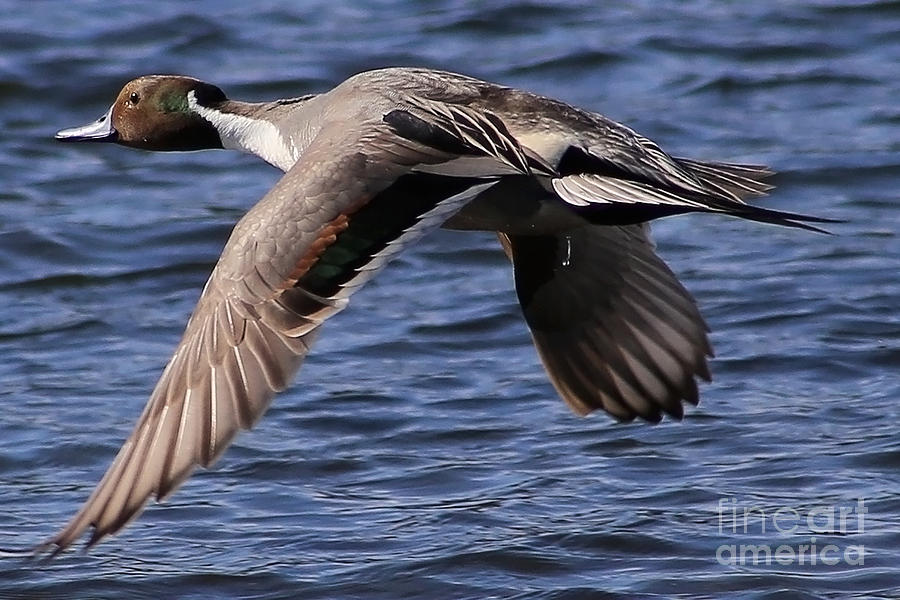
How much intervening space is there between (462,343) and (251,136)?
1.55m

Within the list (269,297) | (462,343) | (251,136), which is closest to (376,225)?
(269,297)

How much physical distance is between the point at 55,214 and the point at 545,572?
3.78 meters

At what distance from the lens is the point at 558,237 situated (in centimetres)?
538

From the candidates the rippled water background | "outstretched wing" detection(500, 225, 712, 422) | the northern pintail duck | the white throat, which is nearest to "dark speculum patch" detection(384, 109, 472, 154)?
the northern pintail duck

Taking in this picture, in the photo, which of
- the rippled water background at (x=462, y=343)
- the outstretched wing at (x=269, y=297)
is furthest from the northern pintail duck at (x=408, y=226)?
the rippled water background at (x=462, y=343)

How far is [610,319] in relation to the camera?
5.42 m

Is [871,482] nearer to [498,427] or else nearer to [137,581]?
[498,427]

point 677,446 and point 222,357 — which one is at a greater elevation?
point 222,357

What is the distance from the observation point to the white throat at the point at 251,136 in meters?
5.25

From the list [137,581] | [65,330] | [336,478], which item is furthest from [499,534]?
[65,330]

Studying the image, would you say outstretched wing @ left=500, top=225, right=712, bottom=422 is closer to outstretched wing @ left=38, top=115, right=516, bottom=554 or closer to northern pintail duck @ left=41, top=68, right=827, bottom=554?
northern pintail duck @ left=41, top=68, right=827, bottom=554

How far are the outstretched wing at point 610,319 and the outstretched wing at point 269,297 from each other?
93 centimetres

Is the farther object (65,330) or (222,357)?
(65,330)

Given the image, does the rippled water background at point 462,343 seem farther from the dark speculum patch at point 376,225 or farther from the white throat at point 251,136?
the dark speculum patch at point 376,225
